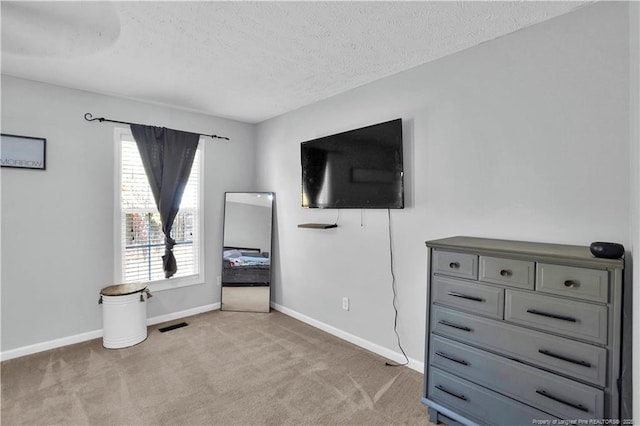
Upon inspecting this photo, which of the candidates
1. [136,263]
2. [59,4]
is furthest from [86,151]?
[59,4]

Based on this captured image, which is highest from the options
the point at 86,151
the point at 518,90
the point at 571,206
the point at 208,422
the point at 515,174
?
the point at 518,90

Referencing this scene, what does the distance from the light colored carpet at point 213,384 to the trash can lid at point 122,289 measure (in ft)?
1.65

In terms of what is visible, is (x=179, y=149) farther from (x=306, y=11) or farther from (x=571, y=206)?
(x=571, y=206)

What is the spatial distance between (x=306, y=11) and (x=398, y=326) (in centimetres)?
240

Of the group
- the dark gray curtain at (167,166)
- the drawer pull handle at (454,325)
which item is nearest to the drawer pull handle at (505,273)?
the drawer pull handle at (454,325)

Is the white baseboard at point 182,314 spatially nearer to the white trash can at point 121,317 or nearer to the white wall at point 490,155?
the white trash can at point 121,317

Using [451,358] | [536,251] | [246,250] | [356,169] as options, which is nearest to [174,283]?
[246,250]

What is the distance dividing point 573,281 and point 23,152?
4.07m

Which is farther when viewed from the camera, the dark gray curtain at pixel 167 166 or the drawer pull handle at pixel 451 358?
the dark gray curtain at pixel 167 166

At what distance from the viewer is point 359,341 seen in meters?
3.02

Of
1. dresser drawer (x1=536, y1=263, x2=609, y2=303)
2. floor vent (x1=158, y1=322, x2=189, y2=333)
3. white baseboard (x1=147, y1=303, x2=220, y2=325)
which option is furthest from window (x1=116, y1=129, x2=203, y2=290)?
dresser drawer (x1=536, y1=263, x2=609, y2=303)

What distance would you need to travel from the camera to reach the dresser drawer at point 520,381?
148cm

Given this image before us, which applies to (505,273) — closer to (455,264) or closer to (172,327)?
(455,264)

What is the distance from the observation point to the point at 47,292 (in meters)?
2.94
